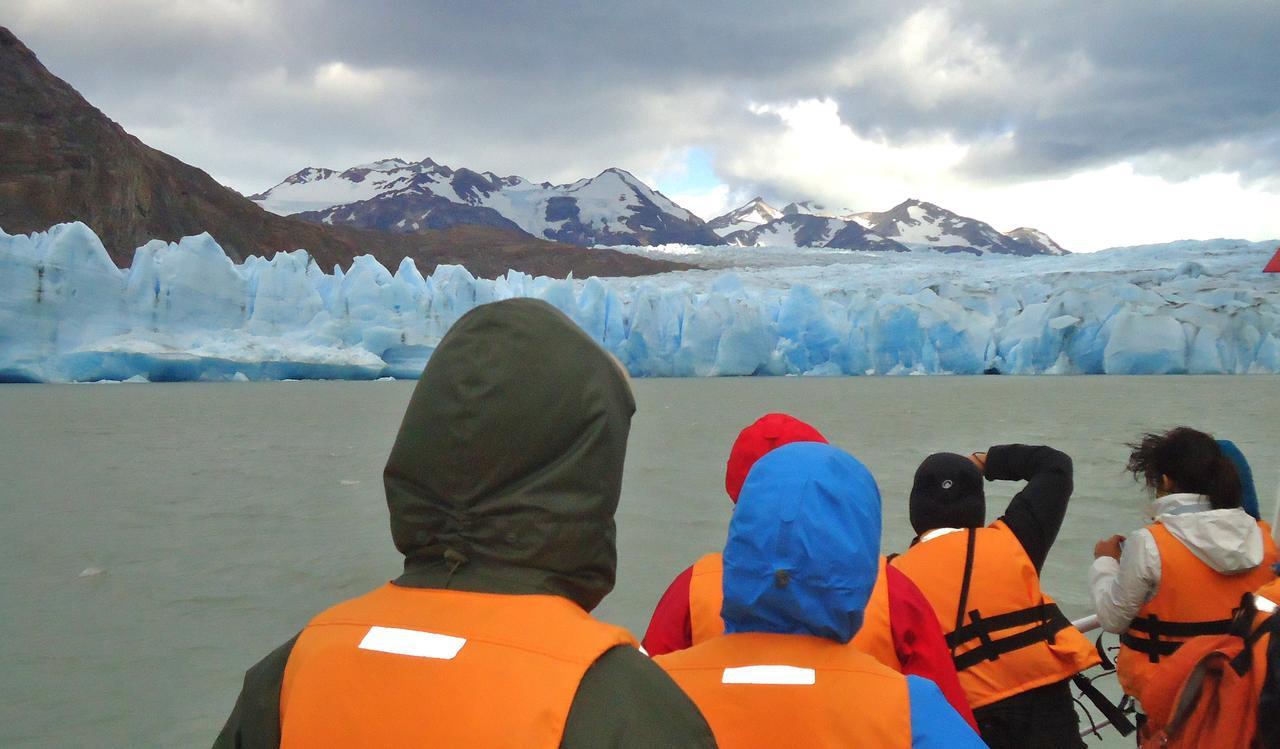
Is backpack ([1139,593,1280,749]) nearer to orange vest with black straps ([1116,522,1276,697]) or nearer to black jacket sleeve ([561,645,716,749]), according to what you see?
orange vest with black straps ([1116,522,1276,697])

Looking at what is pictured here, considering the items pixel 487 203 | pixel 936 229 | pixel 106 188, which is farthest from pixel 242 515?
pixel 936 229

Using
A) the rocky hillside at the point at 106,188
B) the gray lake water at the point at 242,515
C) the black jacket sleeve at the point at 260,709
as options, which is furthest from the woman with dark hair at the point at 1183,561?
the rocky hillside at the point at 106,188

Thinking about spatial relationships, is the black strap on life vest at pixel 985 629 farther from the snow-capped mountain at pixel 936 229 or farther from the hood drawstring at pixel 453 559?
the snow-capped mountain at pixel 936 229

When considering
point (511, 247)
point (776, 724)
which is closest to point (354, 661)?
point (776, 724)

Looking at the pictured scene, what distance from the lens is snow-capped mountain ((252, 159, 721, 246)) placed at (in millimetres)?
123875

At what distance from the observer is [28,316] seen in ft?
69.6

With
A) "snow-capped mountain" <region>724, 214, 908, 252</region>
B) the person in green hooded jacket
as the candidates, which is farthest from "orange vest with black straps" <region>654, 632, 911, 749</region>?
"snow-capped mountain" <region>724, 214, 908, 252</region>

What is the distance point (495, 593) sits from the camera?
3.04 feet

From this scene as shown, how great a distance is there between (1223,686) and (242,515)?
7.30 m

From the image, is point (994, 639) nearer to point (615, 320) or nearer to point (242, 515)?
point (242, 515)

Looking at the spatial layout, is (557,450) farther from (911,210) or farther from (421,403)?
(911,210)

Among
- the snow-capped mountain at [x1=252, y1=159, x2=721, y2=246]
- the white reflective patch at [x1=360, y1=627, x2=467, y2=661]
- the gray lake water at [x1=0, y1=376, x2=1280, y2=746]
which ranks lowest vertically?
the gray lake water at [x1=0, y1=376, x2=1280, y2=746]

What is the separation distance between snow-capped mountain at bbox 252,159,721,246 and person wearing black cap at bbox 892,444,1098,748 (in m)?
120

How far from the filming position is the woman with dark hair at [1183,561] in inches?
73.1
